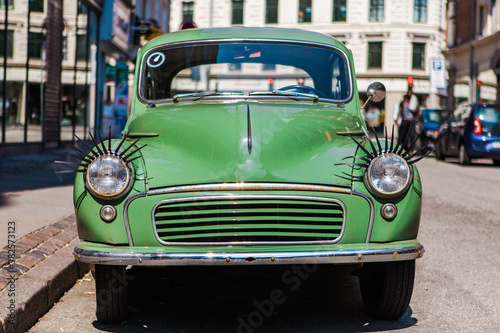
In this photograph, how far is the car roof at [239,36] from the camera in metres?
5.41

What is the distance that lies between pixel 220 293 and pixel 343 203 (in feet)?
4.62

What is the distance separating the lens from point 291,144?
157 inches

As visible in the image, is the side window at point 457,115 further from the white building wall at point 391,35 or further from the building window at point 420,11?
the building window at point 420,11

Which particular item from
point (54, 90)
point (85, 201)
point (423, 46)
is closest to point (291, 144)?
point (85, 201)

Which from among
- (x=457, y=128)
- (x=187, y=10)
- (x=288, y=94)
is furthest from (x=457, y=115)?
(x=187, y=10)

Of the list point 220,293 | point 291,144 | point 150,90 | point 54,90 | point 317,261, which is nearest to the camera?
point 317,261

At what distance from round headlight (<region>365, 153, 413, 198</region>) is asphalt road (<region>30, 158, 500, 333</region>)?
73 centimetres

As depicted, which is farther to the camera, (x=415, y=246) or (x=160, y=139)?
(x=160, y=139)

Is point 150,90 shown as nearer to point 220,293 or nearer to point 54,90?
point 220,293

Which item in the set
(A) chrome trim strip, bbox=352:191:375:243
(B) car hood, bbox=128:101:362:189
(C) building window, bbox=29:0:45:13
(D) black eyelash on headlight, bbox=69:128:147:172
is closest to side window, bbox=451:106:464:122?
(C) building window, bbox=29:0:45:13

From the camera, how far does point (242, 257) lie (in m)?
3.52

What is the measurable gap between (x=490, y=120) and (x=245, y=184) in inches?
600

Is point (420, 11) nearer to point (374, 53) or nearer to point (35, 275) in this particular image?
point (374, 53)
